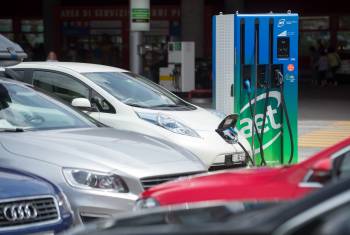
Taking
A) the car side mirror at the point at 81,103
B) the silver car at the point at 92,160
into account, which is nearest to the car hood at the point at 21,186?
the silver car at the point at 92,160

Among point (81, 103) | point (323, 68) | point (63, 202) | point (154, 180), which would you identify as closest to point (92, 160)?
point (154, 180)

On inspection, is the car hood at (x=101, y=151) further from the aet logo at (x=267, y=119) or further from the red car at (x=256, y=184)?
the aet logo at (x=267, y=119)

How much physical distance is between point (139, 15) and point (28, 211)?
1315 cm

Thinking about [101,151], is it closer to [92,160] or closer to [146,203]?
[92,160]

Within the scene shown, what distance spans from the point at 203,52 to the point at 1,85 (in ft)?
84.4

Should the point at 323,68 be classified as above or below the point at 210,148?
below

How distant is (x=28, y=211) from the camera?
555 cm

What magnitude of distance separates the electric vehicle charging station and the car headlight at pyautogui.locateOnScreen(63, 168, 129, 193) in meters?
4.60

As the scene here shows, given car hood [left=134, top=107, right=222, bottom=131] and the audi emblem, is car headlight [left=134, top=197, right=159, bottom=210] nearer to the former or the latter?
the audi emblem

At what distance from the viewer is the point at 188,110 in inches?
402

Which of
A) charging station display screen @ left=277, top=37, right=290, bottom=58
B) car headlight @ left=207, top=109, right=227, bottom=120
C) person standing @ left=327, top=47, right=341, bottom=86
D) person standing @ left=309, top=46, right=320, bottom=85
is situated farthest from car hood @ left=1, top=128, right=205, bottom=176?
person standing @ left=309, top=46, right=320, bottom=85

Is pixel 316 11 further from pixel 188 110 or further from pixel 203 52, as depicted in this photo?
pixel 188 110

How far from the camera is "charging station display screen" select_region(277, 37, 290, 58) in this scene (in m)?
10.6

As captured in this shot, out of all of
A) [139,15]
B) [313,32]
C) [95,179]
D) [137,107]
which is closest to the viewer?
[95,179]
